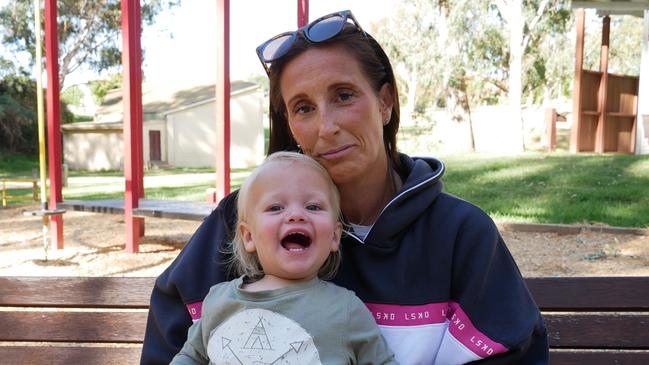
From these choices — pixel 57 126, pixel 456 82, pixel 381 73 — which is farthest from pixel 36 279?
pixel 456 82

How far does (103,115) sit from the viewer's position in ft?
120

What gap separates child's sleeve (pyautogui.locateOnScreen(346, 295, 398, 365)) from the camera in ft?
6.05

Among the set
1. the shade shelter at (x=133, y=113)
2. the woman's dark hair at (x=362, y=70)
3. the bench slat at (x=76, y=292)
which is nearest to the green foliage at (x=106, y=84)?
the shade shelter at (x=133, y=113)

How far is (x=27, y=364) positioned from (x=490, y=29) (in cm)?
2362

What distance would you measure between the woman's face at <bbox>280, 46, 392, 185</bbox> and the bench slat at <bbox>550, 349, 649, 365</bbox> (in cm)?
107

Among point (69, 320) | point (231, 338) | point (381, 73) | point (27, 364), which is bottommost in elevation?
point (27, 364)

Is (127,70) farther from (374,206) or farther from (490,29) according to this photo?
(490,29)

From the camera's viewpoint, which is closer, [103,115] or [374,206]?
[374,206]

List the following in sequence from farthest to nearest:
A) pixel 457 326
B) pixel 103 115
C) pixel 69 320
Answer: pixel 103 115 → pixel 69 320 → pixel 457 326

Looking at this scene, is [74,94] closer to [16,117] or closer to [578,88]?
[16,117]

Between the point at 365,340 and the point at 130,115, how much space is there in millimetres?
6922

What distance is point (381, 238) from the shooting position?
197 cm

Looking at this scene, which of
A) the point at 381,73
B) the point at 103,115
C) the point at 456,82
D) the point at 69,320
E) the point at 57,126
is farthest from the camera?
the point at 103,115

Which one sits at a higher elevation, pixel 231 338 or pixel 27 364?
pixel 231 338
